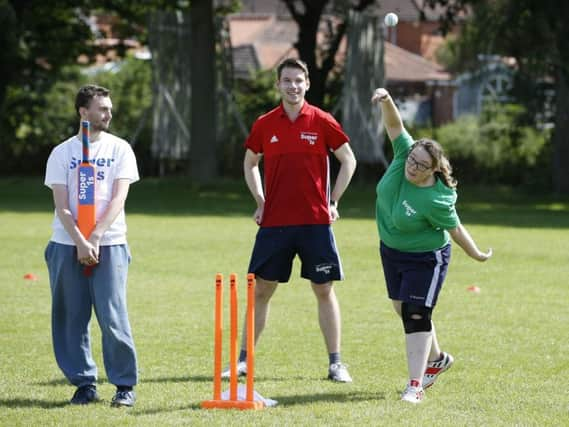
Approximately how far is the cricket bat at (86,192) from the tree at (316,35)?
28.0 meters

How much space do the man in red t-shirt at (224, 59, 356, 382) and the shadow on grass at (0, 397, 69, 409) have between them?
1.74 metres

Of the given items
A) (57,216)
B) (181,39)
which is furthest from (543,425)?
(181,39)

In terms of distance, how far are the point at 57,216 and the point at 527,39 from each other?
22.0 metres

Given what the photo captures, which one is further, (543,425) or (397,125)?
(397,125)

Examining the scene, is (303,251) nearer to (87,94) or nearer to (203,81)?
(87,94)

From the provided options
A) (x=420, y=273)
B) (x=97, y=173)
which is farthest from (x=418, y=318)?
(x=97, y=173)

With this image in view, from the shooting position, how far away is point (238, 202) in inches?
1120

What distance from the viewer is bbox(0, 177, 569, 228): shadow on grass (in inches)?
973

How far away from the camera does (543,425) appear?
7172mm

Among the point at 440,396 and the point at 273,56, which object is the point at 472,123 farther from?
the point at 440,396

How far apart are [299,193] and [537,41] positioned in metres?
20.3

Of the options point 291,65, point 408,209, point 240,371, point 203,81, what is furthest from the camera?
point 203,81

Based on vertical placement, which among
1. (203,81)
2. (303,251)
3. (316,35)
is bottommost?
(203,81)

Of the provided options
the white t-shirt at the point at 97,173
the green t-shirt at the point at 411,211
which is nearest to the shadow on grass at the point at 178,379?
the white t-shirt at the point at 97,173
